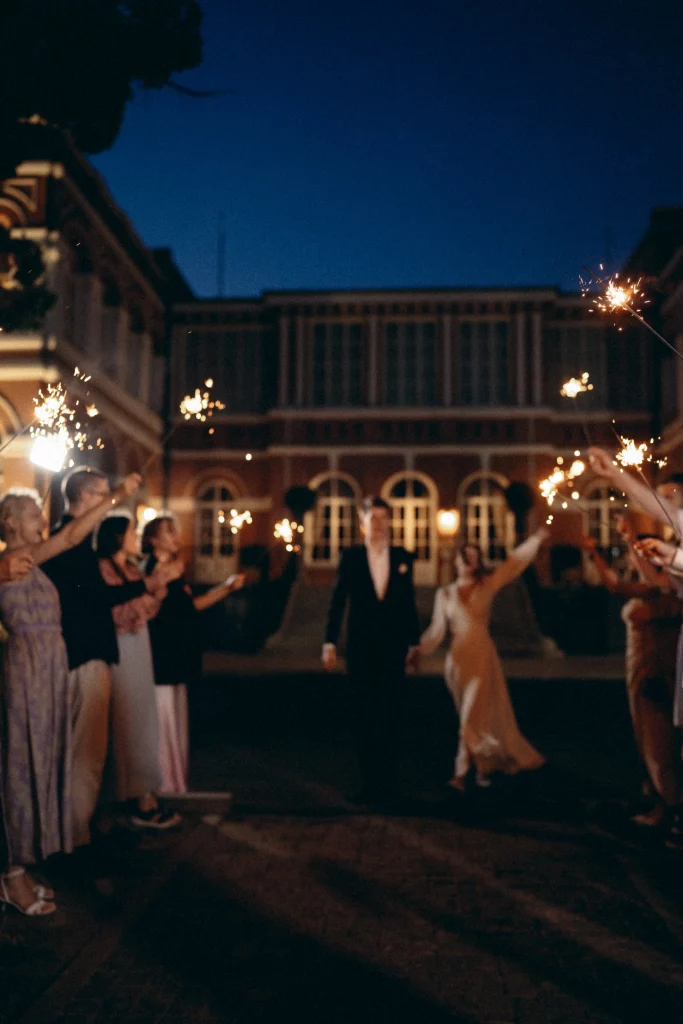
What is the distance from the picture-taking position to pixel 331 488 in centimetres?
2552

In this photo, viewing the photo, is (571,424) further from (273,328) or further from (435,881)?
(435,881)

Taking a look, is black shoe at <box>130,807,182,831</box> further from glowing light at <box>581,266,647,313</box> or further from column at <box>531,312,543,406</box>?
column at <box>531,312,543,406</box>

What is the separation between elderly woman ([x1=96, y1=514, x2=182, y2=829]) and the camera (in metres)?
5.03

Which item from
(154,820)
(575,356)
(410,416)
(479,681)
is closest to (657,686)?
(479,681)

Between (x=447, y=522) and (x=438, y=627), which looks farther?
(x=447, y=522)

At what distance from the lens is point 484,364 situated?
25.6 metres

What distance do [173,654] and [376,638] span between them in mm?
1456

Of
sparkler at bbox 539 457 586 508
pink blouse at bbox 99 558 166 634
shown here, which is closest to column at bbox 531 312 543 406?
pink blouse at bbox 99 558 166 634

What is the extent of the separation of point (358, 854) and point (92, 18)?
20.6ft

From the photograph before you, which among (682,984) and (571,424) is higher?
(571,424)

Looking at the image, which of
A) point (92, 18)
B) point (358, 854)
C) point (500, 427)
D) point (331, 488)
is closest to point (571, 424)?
point (500, 427)

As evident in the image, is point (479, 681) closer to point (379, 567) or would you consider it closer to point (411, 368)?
point (379, 567)

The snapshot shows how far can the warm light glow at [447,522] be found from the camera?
24.2m

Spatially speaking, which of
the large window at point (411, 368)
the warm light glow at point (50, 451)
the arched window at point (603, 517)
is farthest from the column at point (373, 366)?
the warm light glow at point (50, 451)
